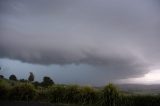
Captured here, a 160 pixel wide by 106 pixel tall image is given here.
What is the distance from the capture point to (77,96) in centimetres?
2127

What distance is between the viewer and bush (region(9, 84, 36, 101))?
75.8ft

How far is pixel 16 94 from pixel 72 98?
16.6 feet

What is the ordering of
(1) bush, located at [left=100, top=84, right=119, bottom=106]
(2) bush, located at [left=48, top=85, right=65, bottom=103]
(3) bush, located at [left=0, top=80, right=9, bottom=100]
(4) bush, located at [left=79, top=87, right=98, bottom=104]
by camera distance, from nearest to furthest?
(1) bush, located at [left=100, top=84, right=119, bottom=106] < (4) bush, located at [left=79, top=87, right=98, bottom=104] < (2) bush, located at [left=48, top=85, right=65, bottom=103] < (3) bush, located at [left=0, top=80, right=9, bottom=100]

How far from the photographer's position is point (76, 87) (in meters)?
21.6

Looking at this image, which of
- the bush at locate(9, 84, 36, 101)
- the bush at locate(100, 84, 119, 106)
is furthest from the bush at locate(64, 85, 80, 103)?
the bush at locate(9, 84, 36, 101)

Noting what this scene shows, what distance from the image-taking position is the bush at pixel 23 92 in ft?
75.8

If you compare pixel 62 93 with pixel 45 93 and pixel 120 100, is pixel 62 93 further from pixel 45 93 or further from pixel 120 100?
pixel 120 100

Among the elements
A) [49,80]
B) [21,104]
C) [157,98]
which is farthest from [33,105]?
[49,80]

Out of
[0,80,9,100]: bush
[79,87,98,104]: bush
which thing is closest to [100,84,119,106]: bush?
[79,87,98,104]: bush

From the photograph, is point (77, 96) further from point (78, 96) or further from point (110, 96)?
point (110, 96)

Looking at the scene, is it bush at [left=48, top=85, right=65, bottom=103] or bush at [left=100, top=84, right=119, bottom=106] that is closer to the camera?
bush at [left=100, top=84, right=119, bottom=106]

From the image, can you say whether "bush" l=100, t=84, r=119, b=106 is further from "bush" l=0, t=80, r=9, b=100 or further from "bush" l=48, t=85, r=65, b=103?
"bush" l=0, t=80, r=9, b=100

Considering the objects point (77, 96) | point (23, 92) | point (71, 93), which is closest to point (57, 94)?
point (71, 93)

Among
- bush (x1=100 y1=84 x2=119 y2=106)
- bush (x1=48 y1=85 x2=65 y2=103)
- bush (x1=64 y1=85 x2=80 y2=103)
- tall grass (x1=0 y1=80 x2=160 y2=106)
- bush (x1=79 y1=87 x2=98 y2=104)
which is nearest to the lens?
tall grass (x1=0 y1=80 x2=160 y2=106)
